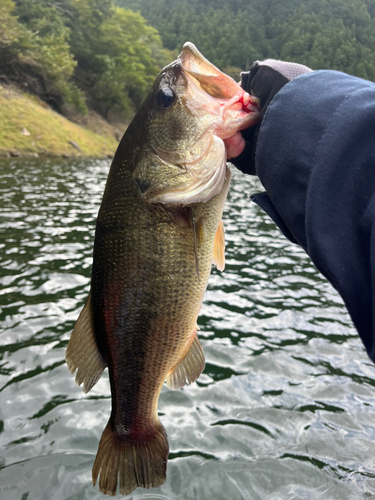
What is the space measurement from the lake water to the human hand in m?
2.63

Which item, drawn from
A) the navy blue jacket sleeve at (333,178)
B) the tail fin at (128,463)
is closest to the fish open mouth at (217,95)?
the navy blue jacket sleeve at (333,178)

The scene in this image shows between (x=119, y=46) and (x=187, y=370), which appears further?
(x=119, y=46)

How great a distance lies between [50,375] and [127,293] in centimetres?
304

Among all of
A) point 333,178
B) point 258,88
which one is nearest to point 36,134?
point 258,88

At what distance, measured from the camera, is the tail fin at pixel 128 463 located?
224 centimetres

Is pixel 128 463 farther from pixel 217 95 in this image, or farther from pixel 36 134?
pixel 36 134

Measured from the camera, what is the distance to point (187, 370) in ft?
7.98

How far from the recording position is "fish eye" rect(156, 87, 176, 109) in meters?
2.19

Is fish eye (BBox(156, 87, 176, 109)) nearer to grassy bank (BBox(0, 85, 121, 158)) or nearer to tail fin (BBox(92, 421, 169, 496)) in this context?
tail fin (BBox(92, 421, 169, 496))

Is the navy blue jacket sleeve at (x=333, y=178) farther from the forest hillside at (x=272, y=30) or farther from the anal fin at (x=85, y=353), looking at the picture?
the forest hillside at (x=272, y=30)

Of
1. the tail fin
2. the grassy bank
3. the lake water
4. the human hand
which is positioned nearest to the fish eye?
the human hand

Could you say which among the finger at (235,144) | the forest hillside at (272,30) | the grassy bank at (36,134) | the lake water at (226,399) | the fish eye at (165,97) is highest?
the forest hillside at (272,30)

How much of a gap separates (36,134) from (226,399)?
89.6 ft

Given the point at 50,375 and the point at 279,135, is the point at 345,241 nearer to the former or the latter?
the point at 279,135
